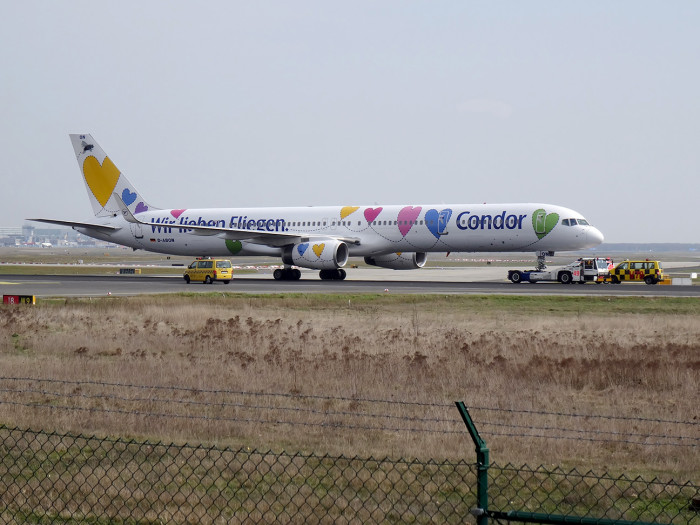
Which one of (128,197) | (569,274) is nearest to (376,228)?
(569,274)

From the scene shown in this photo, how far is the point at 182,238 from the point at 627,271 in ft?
100.0

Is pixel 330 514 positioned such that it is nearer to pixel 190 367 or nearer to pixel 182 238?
pixel 190 367

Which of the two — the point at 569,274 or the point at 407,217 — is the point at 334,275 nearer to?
the point at 407,217

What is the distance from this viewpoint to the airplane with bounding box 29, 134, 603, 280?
51438 mm

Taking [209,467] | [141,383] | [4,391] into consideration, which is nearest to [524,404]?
[209,467]

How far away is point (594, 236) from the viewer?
5159 centimetres

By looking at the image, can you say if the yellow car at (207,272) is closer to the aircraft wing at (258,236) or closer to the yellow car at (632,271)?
the aircraft wing at (258,236)

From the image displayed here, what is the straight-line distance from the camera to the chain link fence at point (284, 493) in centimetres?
906

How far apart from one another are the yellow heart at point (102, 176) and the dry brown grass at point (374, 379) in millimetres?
35969

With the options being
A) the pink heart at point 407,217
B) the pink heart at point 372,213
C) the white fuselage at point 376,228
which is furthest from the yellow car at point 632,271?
the pink heart at point 372,213

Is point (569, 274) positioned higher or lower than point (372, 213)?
lower

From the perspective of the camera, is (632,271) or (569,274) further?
(632,271)

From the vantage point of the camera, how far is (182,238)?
205ft

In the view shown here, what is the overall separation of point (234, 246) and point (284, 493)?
50695mm
